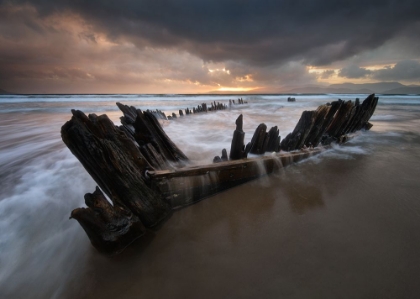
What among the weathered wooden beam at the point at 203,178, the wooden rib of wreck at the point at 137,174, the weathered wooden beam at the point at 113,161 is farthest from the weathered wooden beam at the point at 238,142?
the weathered wooden beam at the point at 113,161

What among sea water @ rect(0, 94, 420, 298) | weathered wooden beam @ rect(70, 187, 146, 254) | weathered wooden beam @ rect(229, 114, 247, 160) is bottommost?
sea water @ rect(0, 94, 420, 298)

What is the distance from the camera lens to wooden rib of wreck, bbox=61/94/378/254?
2.16 metres

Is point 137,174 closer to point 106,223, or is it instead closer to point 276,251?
point 106,223

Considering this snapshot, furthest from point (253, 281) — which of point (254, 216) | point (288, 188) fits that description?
point (288, 188)

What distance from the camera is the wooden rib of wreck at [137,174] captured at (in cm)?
216

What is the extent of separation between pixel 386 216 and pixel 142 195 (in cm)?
349

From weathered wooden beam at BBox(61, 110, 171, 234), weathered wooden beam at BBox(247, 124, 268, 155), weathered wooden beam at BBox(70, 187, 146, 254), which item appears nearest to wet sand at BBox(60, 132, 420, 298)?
weathered wooden beam at BBox(70, 187, 146, 254)

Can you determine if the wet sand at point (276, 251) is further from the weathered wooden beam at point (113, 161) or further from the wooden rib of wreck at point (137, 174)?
the weathered wooden beam at point (113, 161)

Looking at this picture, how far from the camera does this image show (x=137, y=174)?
8.29 feet

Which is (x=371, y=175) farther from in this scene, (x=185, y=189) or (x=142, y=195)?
(x=142, y=195)

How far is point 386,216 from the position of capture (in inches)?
113

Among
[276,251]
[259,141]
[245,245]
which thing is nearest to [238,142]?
[259,141]

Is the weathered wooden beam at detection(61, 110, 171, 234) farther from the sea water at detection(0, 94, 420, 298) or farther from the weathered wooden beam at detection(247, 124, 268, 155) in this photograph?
the weathered wooden beam at detection(247, 124, 268, 155)

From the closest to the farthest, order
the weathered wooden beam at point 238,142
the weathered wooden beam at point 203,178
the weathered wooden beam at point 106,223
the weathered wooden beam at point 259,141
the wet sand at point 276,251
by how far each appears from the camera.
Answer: the wet sand at point 276,251 → the weathered wooden beam at point 106,223 → the weathered wooden beam at point 203,178 → the weathered wooden beam at point 238,142 → the weathered wooden beam at point 259,141
